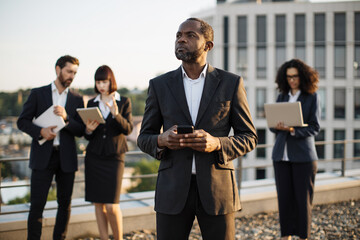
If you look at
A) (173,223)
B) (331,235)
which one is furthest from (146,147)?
(331,235)

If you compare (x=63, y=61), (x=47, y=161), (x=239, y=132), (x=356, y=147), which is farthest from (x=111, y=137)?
(x=356, y=147)

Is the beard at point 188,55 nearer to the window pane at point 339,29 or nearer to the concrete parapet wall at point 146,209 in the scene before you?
the concrete parapet wall at point 146,209

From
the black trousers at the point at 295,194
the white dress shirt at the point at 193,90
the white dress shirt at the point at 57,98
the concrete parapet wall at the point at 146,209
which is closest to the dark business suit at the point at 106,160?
the white dress shirt at the point at 57,98

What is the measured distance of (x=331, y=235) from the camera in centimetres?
510

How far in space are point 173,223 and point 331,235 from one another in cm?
362

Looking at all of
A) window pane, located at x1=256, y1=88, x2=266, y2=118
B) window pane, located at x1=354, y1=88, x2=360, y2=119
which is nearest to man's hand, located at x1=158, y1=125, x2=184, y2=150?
window pane, located at x1=256, y1=88, x2=266, y2=118

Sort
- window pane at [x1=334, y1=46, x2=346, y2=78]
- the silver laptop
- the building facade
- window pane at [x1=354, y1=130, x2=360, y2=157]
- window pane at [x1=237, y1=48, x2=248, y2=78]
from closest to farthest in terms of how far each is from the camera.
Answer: the silver laptop < window pane at [x1=354, y1=130, x2=360, y2=157] < the building facade < window pane at [x1=334, y1=46, x2=346, y2=78] < window pane at [x1=237, y1=48, x2=248, y2=78]

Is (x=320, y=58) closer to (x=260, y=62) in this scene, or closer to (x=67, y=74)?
(x=260, y=62)

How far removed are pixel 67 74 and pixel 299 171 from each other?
9.44ft

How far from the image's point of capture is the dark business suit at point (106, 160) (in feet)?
13.4

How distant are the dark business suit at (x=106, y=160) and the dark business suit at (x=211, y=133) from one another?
5.84 ft

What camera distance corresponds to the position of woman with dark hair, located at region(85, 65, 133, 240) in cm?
409

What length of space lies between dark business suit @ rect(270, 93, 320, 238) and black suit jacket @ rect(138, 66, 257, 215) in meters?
2.12

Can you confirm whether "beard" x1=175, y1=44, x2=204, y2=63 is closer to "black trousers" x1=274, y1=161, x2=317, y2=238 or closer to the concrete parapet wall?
"black trousers" x1=274, y1=161, x2=317, y2=238
